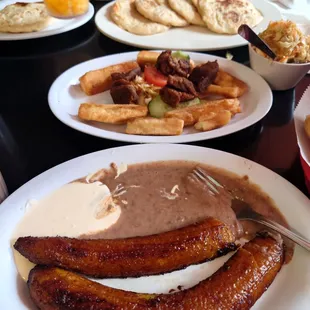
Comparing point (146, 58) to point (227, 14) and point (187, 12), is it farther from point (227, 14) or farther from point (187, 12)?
point (227, 14)

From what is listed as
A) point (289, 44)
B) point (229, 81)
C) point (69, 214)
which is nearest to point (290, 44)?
point (289, 44)

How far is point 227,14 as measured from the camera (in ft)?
8.54

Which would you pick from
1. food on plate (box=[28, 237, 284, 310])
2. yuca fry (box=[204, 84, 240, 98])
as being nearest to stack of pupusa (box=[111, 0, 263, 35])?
yuca fry (box=[204, 84, 240, 98])

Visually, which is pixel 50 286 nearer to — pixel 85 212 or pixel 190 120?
pixel 85 212

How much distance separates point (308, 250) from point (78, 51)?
73.0 inches

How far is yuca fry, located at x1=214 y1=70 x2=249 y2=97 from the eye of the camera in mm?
2058

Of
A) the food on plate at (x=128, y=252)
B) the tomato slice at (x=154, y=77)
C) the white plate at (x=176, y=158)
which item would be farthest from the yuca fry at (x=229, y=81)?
the food on plate at (x=128, y=252)

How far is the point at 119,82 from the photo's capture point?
1.97 meters

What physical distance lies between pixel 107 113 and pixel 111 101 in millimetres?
249

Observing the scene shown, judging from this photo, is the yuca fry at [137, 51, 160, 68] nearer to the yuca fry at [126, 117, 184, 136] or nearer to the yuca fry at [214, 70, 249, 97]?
the yuca fry at [214, 70, 249, 97]

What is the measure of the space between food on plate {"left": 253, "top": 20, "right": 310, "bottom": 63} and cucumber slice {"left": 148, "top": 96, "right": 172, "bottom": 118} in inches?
23.4

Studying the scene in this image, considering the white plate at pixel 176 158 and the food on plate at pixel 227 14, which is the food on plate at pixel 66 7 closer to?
the food on plate at pixel 227 14

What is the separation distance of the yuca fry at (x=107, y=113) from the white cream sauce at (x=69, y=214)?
44 cm

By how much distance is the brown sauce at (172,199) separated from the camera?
1353 millimetres
